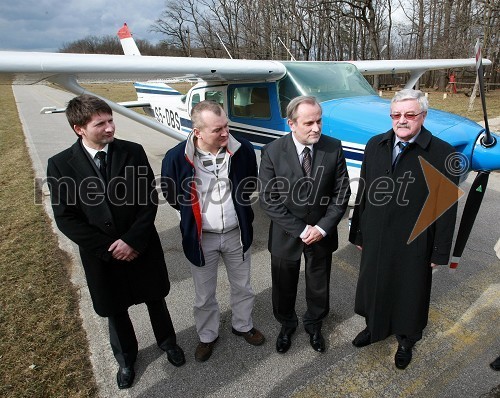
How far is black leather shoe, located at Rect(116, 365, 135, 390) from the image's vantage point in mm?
2168

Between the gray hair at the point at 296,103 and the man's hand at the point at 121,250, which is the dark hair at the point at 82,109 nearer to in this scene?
the man's hand at the point at 121,250

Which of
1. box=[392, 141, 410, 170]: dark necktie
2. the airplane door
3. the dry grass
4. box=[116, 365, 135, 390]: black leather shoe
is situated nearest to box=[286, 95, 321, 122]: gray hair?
box=[392, 141, 410, 170]: dark necktie

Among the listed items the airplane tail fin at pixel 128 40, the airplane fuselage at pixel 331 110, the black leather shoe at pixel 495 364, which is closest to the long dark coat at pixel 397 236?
the black leather shoe at pixel 495 364

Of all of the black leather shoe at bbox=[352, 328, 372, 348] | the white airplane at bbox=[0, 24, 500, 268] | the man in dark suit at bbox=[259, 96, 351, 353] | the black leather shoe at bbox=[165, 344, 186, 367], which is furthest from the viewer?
the white airplane at bbox=[0, 24, 500, 268]

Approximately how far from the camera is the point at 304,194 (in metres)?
2.12

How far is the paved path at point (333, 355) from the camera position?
2125mm

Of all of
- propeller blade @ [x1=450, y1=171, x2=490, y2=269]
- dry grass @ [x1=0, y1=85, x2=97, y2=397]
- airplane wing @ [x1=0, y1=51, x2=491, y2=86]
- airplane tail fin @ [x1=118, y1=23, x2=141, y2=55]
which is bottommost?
dry grass @ [x1=0, y1=85, x2=97, y2=397]

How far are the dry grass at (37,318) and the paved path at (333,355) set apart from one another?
123mm

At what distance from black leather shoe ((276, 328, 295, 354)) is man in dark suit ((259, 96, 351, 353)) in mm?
359

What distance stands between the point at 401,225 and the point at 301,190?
0.62 meters

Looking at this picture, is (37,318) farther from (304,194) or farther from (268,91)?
(268,91)

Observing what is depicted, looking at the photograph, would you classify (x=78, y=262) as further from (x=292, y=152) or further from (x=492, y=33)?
(x=492, y=33)

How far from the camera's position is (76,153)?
1.85 meters

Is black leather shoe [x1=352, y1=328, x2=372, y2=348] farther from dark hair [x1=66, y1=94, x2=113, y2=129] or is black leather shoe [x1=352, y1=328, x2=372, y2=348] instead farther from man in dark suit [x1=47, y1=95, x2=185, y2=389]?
dark hair [x1=66, y1=94, x2=113, y2=129]
